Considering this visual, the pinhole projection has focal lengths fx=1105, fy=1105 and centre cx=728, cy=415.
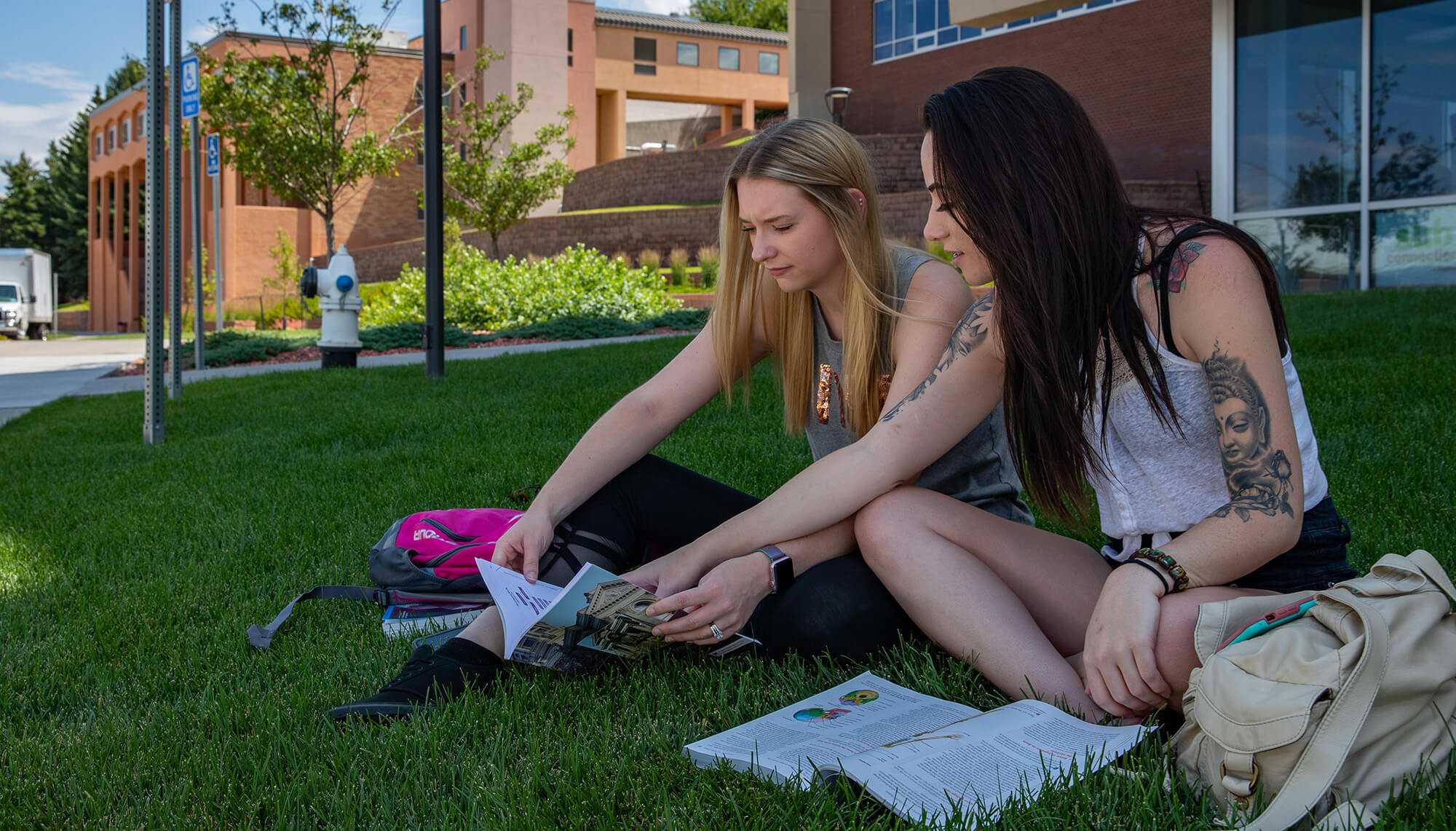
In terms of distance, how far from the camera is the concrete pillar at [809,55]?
29.4 metres

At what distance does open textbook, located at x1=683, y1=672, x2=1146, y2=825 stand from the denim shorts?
0.47 m

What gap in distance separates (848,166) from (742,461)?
2.48 m

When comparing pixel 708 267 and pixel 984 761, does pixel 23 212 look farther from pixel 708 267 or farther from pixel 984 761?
pixel 984 761

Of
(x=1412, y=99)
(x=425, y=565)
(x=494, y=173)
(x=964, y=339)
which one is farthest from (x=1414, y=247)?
(x=494, y=173)

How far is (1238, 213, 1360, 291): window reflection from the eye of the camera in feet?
51.0

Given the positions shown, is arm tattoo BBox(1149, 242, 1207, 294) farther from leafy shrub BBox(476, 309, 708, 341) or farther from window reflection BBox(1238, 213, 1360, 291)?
window reflection BBox(1238, 213, 1360, 291)

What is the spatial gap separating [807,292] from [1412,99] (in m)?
15.5

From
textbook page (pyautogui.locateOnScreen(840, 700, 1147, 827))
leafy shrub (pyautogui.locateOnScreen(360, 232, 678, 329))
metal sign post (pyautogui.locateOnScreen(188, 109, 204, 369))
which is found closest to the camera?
textbook page (pyautogui.locateOnScreen(840, 700, 1147, 827))

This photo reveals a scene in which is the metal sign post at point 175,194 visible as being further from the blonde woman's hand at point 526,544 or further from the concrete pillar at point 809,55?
the concrete pillar at point 809,55

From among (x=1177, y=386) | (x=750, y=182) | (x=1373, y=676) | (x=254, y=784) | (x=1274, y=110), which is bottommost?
(x=254, y=784)

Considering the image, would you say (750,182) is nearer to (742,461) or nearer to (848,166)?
(848,166)

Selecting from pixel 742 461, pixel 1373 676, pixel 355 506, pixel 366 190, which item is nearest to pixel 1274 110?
pixel 742 461

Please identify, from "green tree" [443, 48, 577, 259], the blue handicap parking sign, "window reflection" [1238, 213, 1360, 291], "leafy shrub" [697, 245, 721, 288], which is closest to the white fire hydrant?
the blue handicap parking sign

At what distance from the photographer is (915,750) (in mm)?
1804
